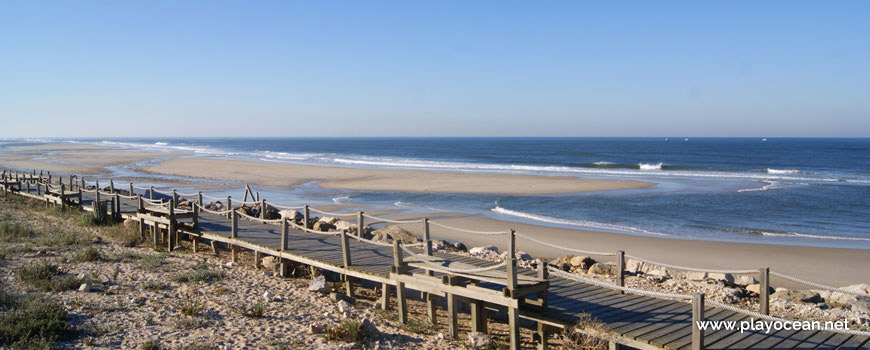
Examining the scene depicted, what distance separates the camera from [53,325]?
7.60m

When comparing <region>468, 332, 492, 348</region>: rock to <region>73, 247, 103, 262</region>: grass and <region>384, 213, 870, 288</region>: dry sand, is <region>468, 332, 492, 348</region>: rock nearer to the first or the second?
<region>384, 213, 870, 288</region>: dry sand

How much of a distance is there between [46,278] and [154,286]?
6.70ft

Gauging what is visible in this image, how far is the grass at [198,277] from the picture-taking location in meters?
10.8

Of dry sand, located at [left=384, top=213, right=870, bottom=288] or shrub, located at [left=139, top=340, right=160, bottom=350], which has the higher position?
shrub, located at [left=139, top=340, right=160, bottom=350]

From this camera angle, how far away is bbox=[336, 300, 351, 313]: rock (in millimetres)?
9617

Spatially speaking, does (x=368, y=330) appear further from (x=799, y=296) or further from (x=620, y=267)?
(x=799, y=296)

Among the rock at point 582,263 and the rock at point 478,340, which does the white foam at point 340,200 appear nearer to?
the rock at point 582,263

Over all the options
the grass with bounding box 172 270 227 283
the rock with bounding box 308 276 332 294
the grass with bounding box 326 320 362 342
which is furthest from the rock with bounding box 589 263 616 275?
the grass with bounding box 172 270 227 283

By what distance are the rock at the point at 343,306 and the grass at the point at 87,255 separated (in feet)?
20.6

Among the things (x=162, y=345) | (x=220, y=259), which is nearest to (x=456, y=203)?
(x=220, y=259)

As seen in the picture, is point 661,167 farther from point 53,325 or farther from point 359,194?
point 53,325

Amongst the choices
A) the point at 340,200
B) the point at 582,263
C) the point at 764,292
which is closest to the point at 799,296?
the point at 764,292

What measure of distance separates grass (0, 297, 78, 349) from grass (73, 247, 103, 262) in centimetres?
373

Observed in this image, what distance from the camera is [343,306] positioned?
9.77 meters
